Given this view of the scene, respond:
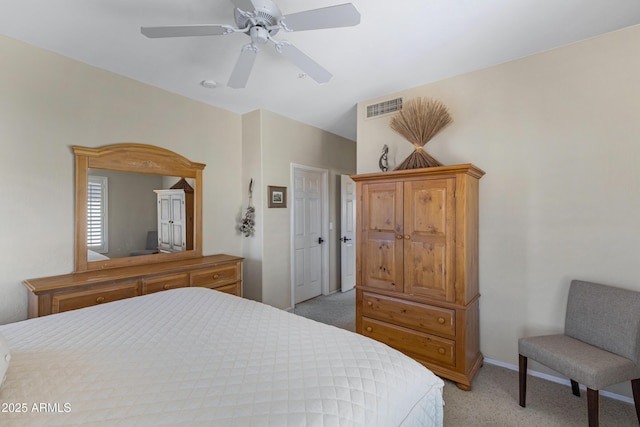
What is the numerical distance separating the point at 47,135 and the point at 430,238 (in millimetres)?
3274

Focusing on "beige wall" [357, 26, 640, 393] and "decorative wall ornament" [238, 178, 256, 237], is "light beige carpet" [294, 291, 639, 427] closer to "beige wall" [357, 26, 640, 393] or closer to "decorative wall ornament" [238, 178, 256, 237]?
"beige wall" [357, 26, 640, 393]

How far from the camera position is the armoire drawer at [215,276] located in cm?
289

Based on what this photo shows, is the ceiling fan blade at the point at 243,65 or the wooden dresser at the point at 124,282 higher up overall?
the ceiling fan blade at the point at 243,65

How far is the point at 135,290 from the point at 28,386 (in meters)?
1.61

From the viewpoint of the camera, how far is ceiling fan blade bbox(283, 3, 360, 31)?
140 cm

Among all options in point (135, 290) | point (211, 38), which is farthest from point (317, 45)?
point (135, 290)

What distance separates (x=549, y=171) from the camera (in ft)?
7.64

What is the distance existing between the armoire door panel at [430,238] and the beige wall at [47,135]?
2.69 m

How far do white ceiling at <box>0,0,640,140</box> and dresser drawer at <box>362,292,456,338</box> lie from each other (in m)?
2.15

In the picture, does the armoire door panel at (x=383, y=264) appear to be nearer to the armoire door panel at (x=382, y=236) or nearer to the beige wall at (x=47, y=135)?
the armoire door panel at (x=382, y=236)

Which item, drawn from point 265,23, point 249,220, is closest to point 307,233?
point 249,220

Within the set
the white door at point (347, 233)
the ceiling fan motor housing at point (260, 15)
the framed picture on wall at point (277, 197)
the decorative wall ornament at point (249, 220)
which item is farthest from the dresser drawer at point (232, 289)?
the ceiling fan motor housing at point (260, 15)

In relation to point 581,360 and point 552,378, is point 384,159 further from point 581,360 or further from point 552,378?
point 552,378

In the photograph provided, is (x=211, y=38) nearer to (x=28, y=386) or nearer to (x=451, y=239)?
(x=28, y=386)
